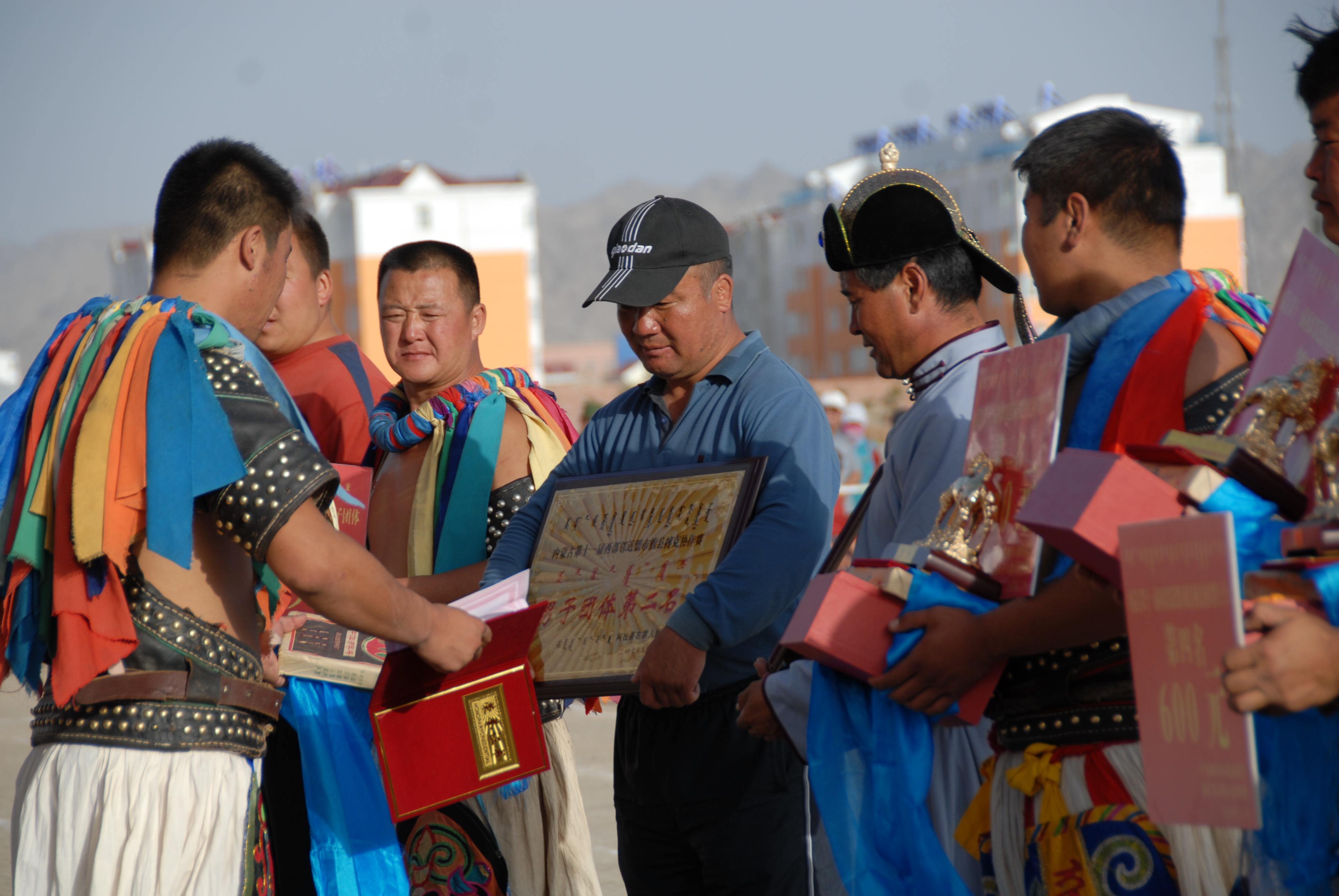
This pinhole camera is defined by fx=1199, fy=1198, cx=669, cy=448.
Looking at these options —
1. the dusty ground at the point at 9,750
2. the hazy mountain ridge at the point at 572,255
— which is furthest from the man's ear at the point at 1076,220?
the hazy mountain ridge at the point at 572,255

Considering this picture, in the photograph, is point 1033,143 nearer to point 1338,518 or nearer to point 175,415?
point 1338,518

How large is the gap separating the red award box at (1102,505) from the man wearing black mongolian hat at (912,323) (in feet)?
2.24

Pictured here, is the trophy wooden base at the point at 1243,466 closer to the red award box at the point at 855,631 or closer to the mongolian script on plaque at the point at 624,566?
the red award box at the point at 855,631

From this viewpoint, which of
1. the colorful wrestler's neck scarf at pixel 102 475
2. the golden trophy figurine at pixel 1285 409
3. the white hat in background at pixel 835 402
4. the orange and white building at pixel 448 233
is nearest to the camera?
the golden trophy figurine at pixel 1285 409

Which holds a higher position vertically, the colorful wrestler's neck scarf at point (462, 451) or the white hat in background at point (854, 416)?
the colorful wrestler's neck scarf at point (462, 451)

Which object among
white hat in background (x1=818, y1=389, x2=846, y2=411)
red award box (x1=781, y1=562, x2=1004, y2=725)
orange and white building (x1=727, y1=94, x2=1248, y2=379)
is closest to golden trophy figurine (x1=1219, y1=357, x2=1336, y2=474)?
red award box (x1=781, y1=562, x2=1004, y2=725)

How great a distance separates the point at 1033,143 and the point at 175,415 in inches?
68.4

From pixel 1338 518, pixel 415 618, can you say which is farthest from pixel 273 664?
pixel 1338 518

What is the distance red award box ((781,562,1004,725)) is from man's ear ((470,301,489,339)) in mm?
2292

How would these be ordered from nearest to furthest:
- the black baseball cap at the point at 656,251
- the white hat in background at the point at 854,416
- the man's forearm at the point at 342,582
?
the man's forearm at the point at 342,582 < the black baseball cap at the point at 656,251 < the white hat in background at the point at 854,416

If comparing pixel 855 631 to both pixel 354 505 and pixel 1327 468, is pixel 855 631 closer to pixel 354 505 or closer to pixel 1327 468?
pixel 1327 468

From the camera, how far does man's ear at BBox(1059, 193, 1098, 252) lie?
2.15 m

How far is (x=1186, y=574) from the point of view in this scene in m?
1.46

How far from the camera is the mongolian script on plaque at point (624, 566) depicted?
2.98m
